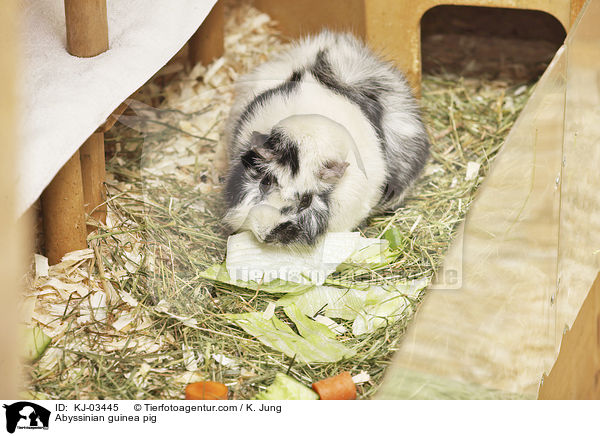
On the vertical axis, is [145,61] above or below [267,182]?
above

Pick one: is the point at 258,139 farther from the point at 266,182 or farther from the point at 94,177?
the point at 94,177

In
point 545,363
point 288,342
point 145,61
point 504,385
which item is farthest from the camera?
point 145,61

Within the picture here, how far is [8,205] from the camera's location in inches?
52.4

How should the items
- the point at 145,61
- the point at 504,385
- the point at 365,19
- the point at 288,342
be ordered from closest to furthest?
the point at 504,385
the point at 288,342
the point at 145,61
the point at 365,19

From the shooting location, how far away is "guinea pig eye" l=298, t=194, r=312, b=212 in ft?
8.09

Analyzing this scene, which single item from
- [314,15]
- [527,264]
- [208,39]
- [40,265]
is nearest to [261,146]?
[40,265]

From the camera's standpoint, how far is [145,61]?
8.05 ft

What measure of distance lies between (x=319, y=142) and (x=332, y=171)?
0.11m

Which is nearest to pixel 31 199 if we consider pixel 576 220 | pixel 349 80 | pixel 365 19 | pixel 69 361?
pixel 69 361

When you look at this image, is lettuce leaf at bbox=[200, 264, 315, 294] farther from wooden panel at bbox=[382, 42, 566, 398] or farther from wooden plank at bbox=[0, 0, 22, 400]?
wooden plank at bbox=[0, 0, 22, 400]

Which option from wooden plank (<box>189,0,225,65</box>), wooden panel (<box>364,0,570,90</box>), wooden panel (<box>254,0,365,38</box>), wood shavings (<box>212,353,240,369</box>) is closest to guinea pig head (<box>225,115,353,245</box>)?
wood shavings (<box>212,353,240,369</box>)
